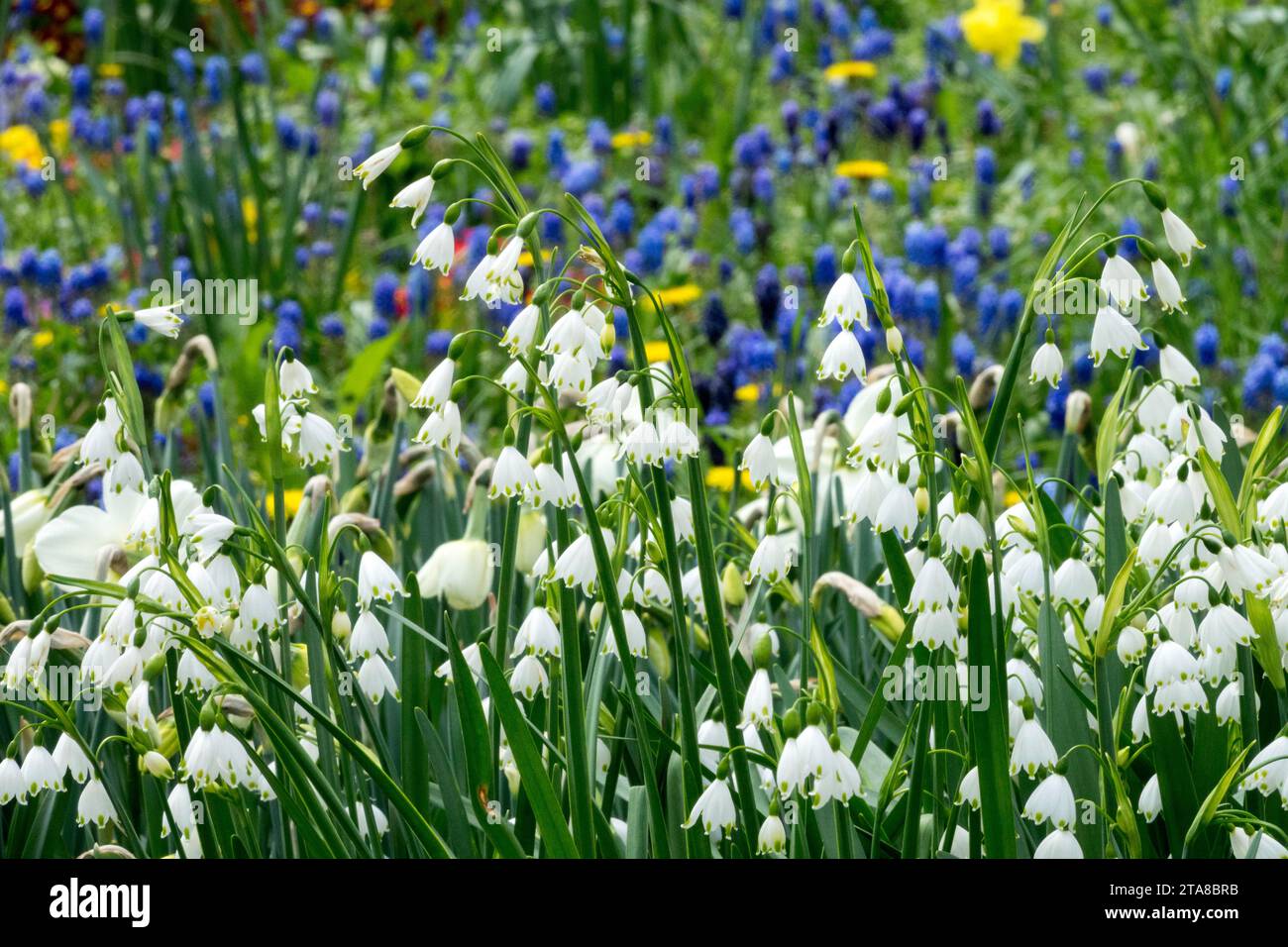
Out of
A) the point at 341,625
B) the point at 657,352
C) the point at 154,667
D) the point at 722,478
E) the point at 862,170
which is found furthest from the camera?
the point at 862,170

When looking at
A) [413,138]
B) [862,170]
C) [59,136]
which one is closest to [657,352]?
[862,170]

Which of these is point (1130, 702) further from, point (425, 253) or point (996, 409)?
point (425, 253)

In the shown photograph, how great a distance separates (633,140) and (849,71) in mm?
823

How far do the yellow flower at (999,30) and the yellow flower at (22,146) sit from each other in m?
3.72

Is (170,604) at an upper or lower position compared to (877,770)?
upper

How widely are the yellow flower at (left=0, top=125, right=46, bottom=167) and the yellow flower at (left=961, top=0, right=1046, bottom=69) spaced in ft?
12.2

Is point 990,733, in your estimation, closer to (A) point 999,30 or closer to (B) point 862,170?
(B) point 862,170

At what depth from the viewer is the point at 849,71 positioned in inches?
208

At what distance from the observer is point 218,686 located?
52.3 inches
